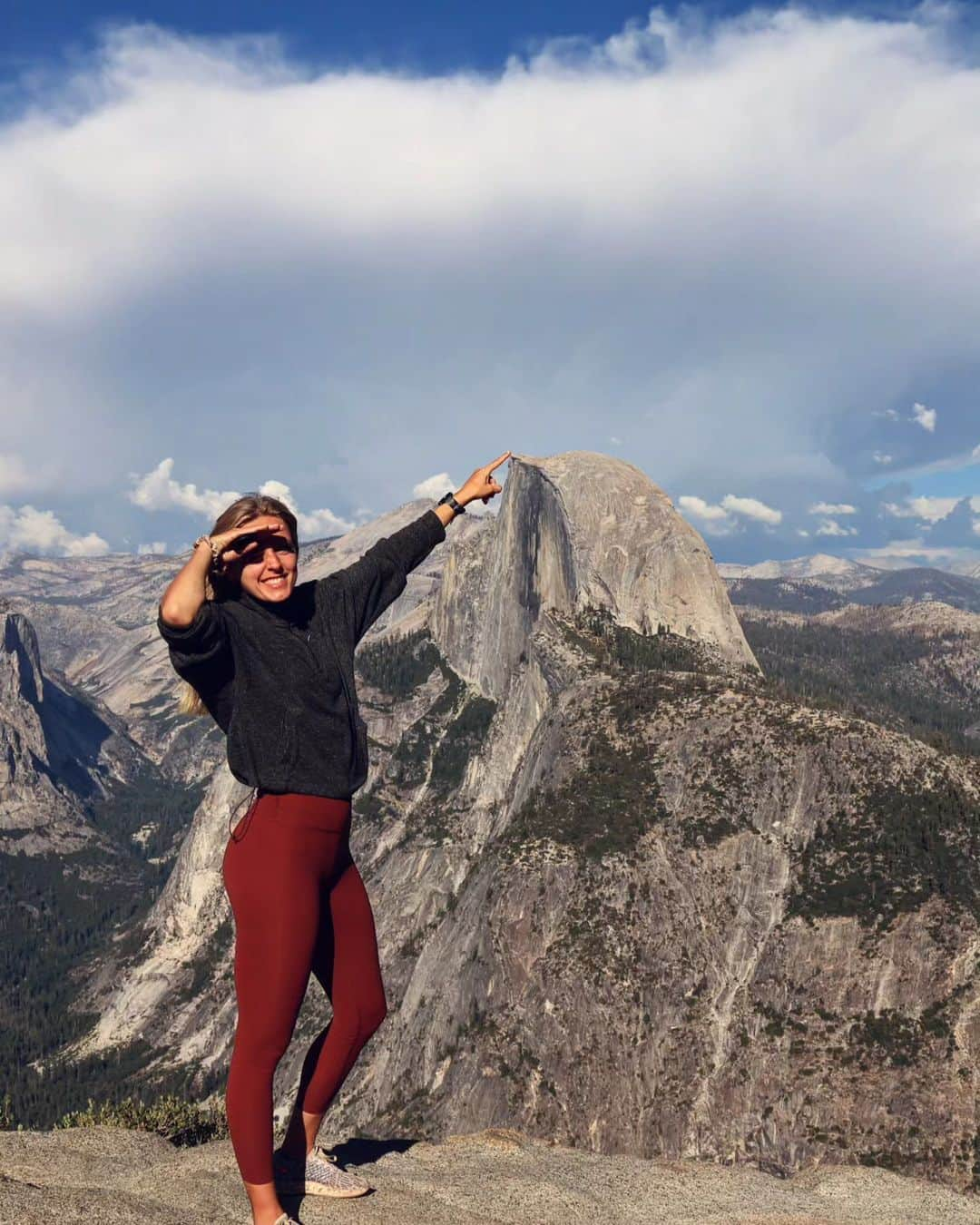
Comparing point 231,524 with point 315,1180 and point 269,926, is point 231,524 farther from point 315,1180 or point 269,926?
point 315,1180

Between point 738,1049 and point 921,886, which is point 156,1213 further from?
point 921,886

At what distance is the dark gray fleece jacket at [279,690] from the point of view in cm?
880

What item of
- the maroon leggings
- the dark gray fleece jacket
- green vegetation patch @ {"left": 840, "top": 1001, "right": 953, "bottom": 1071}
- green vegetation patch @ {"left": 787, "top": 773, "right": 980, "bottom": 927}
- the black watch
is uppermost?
the black watch

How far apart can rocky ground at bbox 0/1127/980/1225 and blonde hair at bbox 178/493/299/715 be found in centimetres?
607

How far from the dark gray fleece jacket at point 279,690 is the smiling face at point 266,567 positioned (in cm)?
14

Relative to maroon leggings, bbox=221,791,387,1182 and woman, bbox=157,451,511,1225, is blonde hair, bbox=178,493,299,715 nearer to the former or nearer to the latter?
woman, bbox=157,451,511,1225

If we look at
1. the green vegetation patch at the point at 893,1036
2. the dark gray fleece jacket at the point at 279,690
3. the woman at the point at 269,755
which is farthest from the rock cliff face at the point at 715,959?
the dark gray fleece jacket at the point at 279,690

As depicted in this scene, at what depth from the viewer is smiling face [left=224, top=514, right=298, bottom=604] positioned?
30.4ft

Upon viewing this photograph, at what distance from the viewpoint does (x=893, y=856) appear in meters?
119

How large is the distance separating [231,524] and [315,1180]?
28.3 ft

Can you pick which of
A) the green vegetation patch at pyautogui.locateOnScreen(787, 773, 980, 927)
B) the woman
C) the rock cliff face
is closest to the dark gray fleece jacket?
the woman

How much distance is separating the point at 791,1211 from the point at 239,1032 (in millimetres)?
10228

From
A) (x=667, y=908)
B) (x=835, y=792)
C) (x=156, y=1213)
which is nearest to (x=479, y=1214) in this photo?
(x=156, y=1213)

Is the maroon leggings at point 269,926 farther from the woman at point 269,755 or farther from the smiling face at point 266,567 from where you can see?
the smiling face at point 266,567
